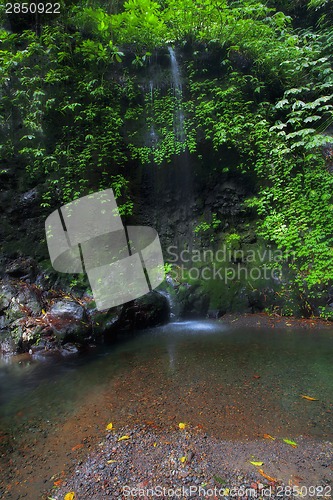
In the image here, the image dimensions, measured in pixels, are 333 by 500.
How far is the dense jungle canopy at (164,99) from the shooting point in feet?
22.4

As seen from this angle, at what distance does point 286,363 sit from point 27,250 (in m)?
6.55

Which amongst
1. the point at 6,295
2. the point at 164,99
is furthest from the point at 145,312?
the point at 164,99

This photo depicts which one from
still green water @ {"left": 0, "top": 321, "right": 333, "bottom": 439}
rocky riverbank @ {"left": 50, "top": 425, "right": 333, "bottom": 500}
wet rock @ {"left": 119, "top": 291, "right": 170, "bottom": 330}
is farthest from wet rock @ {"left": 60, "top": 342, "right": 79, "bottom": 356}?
rocky riverbank @ {"left": 50, "top": 425, "right": 333, "bottom": 500}

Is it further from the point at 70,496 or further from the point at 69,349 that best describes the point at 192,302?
the point at 70,496

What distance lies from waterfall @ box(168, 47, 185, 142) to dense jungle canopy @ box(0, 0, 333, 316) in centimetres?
14

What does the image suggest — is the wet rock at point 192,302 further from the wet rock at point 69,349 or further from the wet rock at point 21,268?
the wet rock at point 21,268

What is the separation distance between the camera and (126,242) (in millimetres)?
7496

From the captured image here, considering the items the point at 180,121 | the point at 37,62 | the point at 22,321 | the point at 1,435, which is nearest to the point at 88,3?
the point at 37,62

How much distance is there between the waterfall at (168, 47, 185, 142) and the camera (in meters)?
7.78

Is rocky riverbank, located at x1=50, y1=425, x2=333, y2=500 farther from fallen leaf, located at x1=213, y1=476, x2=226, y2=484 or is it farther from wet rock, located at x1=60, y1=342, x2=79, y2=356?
wet rock, located at x1=60, y1=342, x2=79, y2=356

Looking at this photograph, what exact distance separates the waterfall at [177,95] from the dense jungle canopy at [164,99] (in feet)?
0.45

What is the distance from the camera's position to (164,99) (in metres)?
8.03

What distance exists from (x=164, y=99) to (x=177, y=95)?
0.41 meters

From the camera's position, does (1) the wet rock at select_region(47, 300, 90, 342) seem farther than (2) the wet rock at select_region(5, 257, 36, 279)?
No
